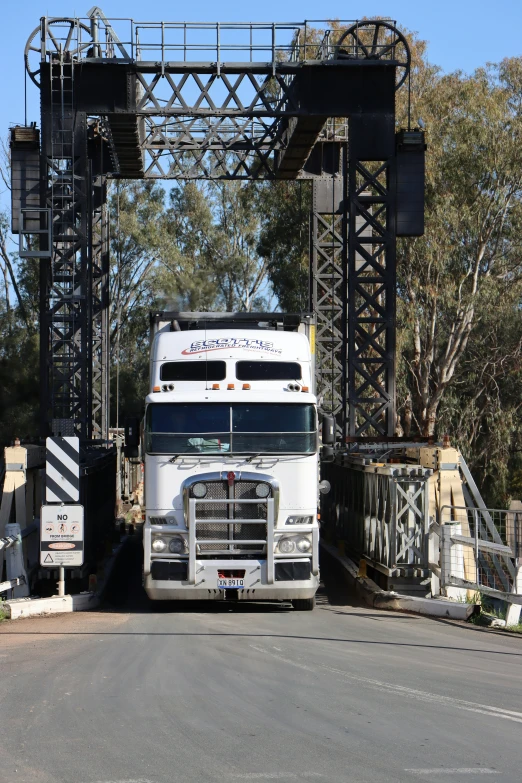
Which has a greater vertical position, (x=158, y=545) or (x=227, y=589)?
(x=158, y=545)

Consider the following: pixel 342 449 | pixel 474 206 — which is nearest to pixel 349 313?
pixel 342 449

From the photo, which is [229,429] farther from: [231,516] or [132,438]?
[132,438]

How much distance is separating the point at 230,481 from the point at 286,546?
3.91 ft

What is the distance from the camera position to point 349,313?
2556cm

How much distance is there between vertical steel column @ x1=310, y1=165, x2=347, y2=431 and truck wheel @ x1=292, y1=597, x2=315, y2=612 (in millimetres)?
20556

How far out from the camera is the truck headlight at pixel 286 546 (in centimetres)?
1484

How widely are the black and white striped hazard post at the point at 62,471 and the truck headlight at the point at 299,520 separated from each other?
3012mm

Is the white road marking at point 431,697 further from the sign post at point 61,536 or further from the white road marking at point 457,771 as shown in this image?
the sign post at point 61,536

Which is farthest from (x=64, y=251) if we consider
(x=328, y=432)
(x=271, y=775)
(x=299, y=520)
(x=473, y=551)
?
(x=271, y=775)

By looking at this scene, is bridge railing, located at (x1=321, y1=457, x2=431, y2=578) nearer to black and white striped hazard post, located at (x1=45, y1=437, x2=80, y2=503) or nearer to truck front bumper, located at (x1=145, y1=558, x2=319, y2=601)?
truck front bumper, located at (x1=145, y1=558, x2=319, y2=601)

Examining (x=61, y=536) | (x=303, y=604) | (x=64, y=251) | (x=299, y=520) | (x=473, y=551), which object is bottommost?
(x=303, y=604)

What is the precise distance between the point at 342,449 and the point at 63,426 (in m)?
6.41

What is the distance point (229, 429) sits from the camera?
49.1ft

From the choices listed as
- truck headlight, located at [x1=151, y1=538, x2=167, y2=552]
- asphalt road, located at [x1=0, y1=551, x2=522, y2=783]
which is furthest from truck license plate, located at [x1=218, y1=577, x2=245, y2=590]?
truck headlight, located at [x1=151, y1=538, x2=167, y2=552]
